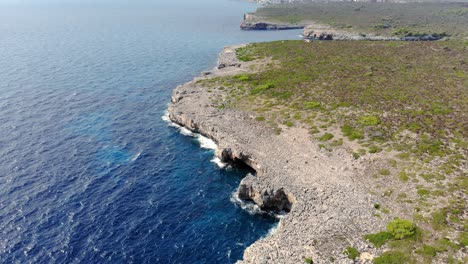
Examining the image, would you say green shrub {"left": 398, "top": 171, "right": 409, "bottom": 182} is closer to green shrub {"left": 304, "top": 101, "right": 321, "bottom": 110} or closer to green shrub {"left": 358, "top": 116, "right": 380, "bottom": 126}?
green shrub {"left": 358, "top": 116, "right": 380, "bottom": 126}

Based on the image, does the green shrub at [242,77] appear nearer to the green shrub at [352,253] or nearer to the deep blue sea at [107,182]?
the deep blue sea at [107,182]

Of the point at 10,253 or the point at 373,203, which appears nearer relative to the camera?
the point at 10,253

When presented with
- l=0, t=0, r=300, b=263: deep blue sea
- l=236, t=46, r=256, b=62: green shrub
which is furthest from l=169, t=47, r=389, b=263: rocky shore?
l=236, t=46, r=256, b=62: green shrub

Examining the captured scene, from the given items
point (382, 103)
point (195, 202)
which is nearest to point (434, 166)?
point (382, 103)

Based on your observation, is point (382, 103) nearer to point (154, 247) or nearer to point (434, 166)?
point (434, 166)

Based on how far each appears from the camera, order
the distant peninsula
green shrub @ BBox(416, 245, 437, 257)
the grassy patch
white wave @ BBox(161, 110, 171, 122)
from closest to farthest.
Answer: green shrub @ BBox(416, 245, 437, 257) < the distant peninsula < the grassy patch < white wave @ BBox(161, 110, 171, 122)

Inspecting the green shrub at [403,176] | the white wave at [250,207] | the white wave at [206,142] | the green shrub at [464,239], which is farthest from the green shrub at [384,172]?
the white wave at [206,142]
